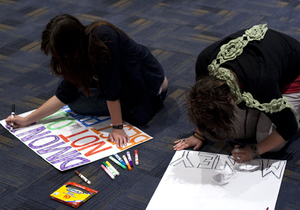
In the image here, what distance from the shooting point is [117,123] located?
77.3 inches

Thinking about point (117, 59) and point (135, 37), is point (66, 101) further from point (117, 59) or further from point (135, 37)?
point (135, 37)

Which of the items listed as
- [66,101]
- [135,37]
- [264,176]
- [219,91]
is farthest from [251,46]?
[135,37]

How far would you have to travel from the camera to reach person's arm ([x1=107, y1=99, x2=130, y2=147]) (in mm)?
1913

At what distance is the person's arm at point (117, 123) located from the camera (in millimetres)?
1913

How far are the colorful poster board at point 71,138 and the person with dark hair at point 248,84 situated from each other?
60 centimetres

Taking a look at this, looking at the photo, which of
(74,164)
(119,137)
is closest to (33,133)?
→ (74,164)

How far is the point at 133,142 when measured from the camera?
6.39ft

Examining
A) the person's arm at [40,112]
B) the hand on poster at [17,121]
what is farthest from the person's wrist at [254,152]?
the hand on poster at [17,121]

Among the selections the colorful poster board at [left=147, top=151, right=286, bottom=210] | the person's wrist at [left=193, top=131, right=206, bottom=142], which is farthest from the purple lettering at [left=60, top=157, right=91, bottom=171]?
the person's wrist at [left=193, top=131, right=206, bottom=142]

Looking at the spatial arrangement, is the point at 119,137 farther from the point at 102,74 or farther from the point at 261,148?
the point at 261,148

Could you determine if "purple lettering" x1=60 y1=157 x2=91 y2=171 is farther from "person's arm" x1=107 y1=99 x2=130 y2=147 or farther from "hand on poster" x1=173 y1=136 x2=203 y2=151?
"hand on poster" x1=173 y1=136 x2=203 y2=151

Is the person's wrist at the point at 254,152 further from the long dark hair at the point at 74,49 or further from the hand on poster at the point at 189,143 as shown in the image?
the long dark hair at the point at 74,49

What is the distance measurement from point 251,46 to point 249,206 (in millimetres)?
654

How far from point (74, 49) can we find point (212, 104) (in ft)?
2.23
